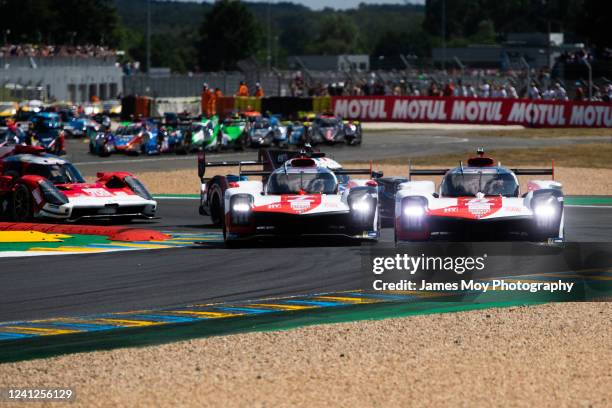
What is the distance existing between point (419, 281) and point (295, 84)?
168 feet

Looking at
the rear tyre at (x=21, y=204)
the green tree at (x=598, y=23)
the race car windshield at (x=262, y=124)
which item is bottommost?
the race car windshield at (x=262, y=124)

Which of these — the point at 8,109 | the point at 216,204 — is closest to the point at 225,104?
the point at 8,109

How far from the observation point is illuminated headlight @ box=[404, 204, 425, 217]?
53.7ft

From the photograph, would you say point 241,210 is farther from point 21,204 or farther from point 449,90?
point 449,90

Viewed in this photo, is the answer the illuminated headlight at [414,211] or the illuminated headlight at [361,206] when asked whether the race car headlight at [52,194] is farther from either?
the illuminated headlight at [414,211]

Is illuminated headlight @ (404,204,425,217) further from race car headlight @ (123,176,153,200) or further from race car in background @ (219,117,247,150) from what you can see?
race car in background @ (219,117,247,150)

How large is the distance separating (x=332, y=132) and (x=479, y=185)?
2872 cm

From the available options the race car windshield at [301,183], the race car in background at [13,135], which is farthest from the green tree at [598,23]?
the race car windshield at [301,183]

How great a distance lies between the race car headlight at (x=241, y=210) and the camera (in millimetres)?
17656

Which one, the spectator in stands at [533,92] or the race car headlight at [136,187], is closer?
the race car headlight at [136,187]

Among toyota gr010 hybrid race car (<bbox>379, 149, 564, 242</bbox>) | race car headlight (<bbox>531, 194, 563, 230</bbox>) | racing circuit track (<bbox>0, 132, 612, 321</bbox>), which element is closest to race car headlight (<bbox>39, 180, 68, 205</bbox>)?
racing circuit track (<bbox>0, 132, 612, 321</bbox>)

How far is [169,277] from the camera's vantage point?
49.6ft

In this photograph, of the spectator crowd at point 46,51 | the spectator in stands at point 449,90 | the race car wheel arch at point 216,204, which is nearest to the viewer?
the race car wheel arch at point 216,204

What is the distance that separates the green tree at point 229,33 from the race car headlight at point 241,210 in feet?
429
